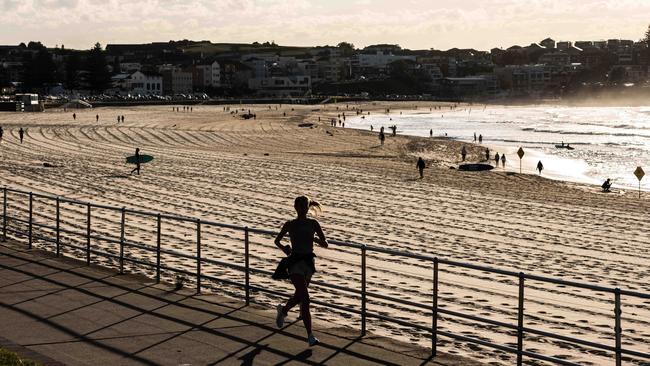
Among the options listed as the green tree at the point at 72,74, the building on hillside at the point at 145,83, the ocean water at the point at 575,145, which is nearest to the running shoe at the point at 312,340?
the ocean water at the point at 575,145

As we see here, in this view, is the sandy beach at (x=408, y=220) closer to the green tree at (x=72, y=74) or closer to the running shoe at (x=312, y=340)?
the running shoe at (x=312, y=340)

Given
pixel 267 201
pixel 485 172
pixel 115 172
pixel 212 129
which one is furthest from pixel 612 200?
pixel 212 129

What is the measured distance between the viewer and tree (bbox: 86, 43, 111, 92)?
578ft

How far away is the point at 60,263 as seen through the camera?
12953mm

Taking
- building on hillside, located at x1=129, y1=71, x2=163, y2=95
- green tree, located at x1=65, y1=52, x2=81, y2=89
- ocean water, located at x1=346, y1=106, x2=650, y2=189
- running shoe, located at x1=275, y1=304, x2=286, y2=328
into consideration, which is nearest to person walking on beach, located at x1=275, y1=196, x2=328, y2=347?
running shoe, located at x1=275, y1=304, x2=286, y2=328

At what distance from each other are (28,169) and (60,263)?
81.8 ft

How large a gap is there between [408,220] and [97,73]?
6306 inches

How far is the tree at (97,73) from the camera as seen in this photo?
17612 cm

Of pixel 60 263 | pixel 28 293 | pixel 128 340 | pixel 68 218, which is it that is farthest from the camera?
pixel 68 218

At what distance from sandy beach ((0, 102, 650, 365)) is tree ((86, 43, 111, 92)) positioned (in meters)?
123

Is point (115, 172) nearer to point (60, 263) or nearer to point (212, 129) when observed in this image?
point (60, 263)

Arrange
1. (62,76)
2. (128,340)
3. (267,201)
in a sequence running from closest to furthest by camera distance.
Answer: (128,340), (267,201), (62,76)

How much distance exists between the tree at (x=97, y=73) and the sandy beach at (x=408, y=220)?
123 m

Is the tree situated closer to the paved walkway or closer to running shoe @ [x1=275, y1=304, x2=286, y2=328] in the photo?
the paved walkway
